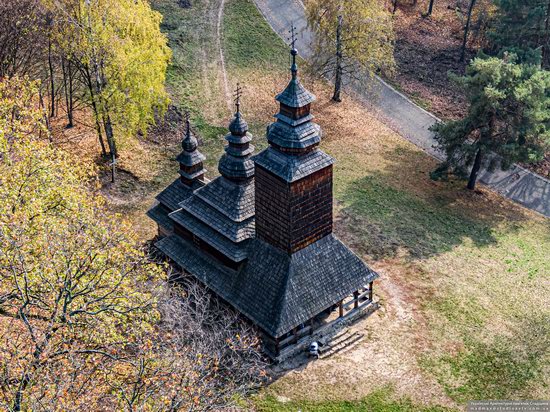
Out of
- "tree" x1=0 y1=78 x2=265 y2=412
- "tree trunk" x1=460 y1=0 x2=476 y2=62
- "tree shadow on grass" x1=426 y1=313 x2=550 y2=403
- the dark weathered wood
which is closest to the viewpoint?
"tree" x1=0 y1=78 x2=265 y2=412

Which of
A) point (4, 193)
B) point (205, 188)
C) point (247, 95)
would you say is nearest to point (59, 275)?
point (4, 193)

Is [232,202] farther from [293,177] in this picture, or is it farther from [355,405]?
[355,405]

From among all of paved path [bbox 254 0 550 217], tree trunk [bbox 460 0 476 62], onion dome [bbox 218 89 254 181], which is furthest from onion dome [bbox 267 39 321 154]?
tree trunk [bbox 460 0 476 62]

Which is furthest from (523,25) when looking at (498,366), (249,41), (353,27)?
(498,366)

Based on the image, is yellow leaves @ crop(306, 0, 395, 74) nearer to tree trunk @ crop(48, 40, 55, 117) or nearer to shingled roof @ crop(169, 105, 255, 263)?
tree trunk @ crop(48, 40, 55, 117)

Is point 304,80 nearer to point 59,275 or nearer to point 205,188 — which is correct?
point 205,188

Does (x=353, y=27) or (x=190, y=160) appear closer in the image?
(x=190, y=160)
